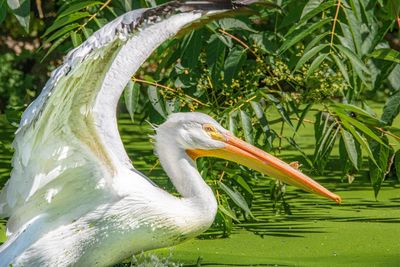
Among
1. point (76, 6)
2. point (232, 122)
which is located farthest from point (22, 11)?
point (232, 122)

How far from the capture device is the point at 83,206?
5137 millimetres

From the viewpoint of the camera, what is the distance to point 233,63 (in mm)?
6531

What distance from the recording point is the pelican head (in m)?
5.39

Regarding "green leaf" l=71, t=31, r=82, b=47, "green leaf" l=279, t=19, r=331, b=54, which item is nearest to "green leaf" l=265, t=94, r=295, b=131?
"green leaf" l=279, t=19, r=331, b=54

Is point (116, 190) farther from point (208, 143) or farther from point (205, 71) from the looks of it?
point (205, 71)

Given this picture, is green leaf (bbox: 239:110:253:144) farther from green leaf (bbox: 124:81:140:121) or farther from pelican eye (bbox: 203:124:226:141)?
pelican eye (bbox: 203:124:226:141)

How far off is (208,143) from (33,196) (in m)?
0.84

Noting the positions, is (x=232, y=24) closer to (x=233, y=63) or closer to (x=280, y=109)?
(x=233, y=63)

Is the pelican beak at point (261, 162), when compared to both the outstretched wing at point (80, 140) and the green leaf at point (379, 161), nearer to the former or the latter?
the outstretched wing at point (80, 140)

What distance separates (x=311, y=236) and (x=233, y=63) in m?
1.05

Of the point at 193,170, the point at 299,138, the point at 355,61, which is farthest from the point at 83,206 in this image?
the point at 299,138

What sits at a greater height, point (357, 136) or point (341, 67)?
point (341, 67)

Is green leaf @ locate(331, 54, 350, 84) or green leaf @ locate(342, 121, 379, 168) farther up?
green leaf @ locate(331, 54, 350, 84)

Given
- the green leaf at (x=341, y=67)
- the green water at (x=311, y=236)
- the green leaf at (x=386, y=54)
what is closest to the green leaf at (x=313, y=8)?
A: the green leaf at (x=341, y=67)
